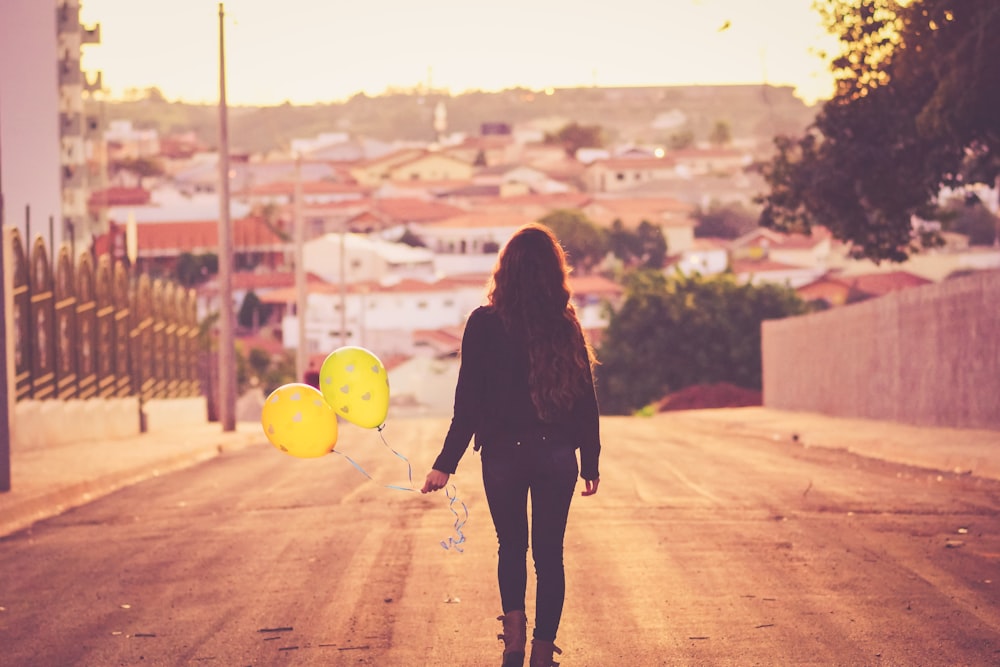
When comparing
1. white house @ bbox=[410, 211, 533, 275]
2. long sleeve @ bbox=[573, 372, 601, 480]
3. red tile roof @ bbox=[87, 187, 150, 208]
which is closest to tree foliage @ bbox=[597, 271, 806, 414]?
long sleeve @ bbox=[573, 372, 601, 480]

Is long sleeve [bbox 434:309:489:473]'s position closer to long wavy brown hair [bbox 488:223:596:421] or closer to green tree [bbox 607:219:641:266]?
long wavy brown hair [bbox 488:223:596:421]

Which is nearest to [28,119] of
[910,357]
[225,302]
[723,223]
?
[225,302]

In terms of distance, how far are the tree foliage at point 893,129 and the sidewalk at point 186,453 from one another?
391 cm

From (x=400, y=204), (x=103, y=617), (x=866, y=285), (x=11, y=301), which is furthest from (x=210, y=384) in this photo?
(x=400, y=204)

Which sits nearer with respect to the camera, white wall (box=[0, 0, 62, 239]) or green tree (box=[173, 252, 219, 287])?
white wall (box=[0, 0, 62, 239])

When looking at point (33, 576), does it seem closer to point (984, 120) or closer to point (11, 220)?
point (984, 120)

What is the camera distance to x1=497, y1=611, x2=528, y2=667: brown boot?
7.50m

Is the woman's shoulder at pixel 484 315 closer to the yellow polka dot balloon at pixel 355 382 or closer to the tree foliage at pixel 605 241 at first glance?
the yellow polka dot balloon at pixel 355 382

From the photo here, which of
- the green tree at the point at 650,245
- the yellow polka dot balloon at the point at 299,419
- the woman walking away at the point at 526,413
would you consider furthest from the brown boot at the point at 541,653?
the green tree at the point at 650,245

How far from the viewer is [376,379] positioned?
8.42m

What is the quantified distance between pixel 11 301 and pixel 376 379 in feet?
55.5

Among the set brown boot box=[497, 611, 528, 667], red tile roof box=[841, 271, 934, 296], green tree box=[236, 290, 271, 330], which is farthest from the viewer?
green tree box=[236, 290, 271, 330]

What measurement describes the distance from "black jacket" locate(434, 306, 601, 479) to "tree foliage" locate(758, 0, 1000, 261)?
1657 centimetres

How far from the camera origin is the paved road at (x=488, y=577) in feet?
27.7
